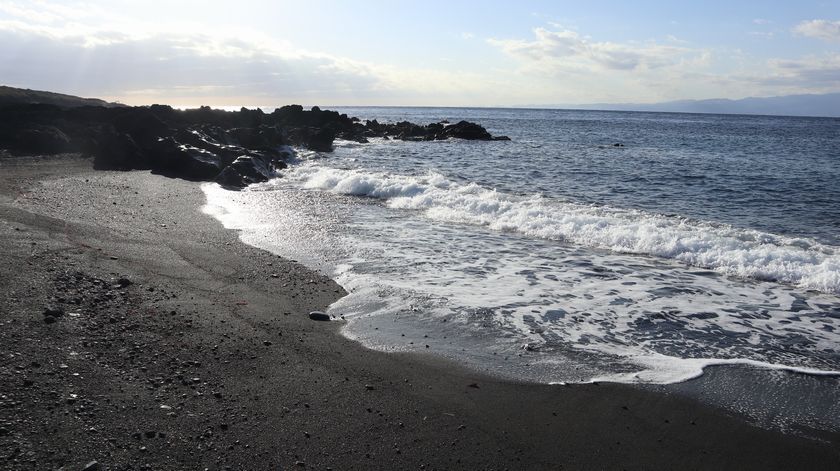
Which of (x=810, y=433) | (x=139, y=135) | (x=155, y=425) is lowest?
(x=810, y=433)

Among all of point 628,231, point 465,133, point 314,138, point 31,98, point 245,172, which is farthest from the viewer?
point 465,133

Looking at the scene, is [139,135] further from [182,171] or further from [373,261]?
[373,261]

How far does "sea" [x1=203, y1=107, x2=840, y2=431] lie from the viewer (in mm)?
6168

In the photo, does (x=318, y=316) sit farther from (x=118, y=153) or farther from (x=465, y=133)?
(x=465, y=133)

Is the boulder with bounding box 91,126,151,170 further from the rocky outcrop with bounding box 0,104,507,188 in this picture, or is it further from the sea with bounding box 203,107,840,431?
the sea with bounding box 203,107,840,431

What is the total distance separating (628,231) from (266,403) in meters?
10.1

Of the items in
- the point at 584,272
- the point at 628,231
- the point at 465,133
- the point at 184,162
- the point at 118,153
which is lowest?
the point at 584,272

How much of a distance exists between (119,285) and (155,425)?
150 inches

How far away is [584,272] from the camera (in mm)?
9781

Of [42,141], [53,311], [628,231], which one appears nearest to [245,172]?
[42,141]

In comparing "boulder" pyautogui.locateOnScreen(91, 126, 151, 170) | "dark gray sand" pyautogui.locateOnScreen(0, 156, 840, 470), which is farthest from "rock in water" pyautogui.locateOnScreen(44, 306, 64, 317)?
"boulder" pyautogui.locateOnScreen(91, 126, 151, 170)

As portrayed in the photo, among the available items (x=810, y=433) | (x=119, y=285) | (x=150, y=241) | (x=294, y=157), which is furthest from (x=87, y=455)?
(x=294, y=157)

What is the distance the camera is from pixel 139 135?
2408 cm

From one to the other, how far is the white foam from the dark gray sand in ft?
20.6
